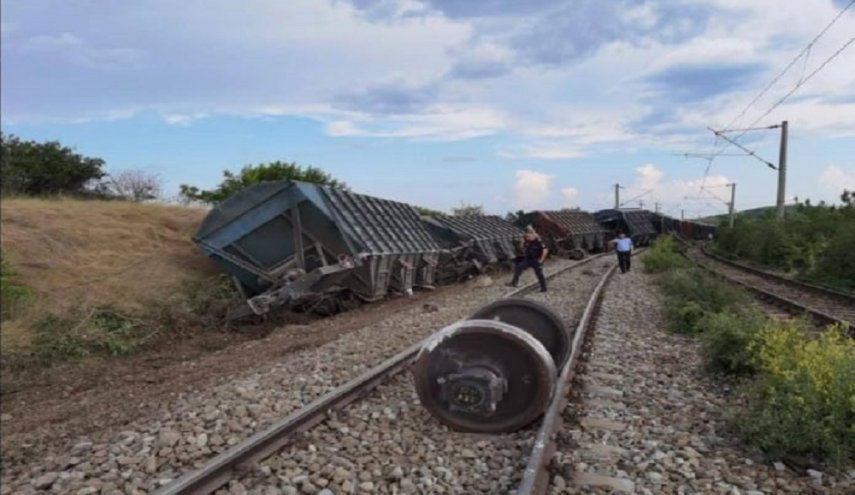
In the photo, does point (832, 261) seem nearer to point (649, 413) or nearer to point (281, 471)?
point (649, 413)

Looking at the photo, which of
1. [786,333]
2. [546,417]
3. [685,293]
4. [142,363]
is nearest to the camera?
[546,417]

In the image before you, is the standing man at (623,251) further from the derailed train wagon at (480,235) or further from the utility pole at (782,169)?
the utility pole at (782,169)

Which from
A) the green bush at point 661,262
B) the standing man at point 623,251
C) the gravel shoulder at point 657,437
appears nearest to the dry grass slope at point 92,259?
the gravel shoulder at point 657,437

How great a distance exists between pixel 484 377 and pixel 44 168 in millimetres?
28849

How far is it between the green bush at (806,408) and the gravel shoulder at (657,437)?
0.65 ft

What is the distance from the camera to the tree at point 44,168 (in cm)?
2720

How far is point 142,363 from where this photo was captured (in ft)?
34.5

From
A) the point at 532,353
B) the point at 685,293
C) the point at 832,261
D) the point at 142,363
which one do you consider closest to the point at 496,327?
the point at 532,353

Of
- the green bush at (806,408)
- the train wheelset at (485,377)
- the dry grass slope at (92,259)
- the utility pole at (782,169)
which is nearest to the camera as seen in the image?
the green bush at (806,408)

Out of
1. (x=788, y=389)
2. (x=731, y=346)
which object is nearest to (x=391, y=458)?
A: (x=788, y=389)

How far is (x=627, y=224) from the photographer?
4881cm

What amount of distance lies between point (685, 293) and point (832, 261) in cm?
915

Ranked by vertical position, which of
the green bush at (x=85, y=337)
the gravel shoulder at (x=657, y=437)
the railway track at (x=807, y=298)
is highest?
the gravel shoulder at (x=657, y=437)

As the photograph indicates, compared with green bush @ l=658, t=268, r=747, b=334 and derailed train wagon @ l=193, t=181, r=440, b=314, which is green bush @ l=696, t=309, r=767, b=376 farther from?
derailed train wagon @ l=193, t=181, r=440, b=314
